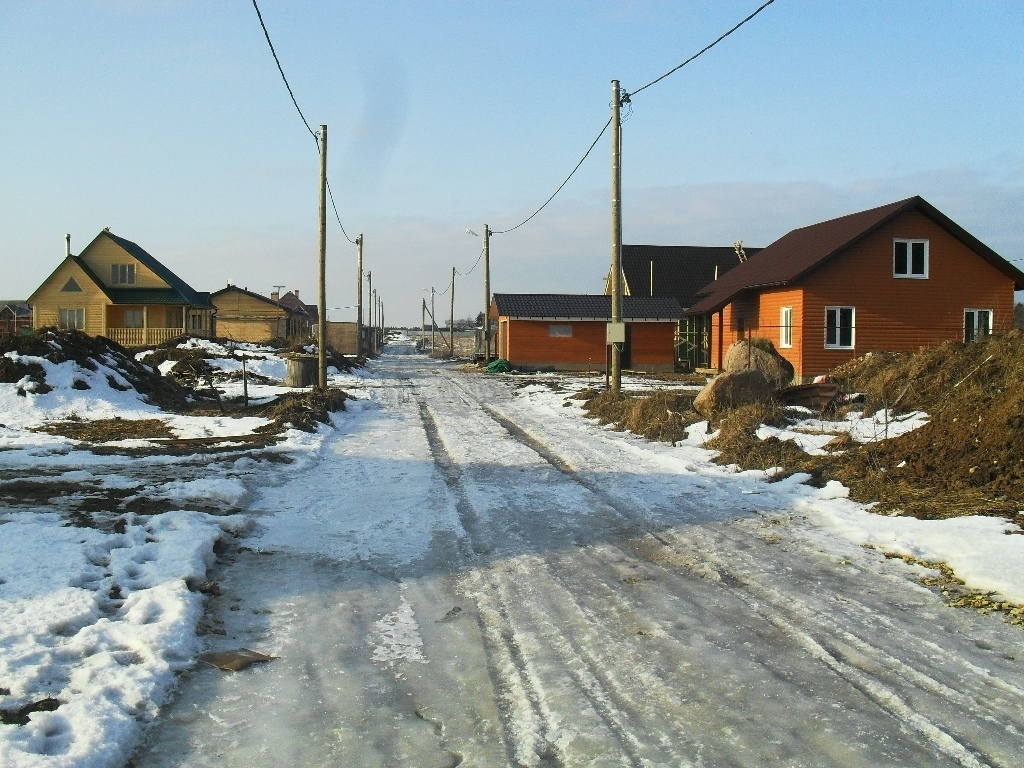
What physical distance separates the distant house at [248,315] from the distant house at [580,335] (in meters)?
25.6

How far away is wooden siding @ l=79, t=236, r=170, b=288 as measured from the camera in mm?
50031

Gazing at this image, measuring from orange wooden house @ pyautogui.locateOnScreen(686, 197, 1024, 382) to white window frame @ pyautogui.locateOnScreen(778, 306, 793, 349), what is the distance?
52 mm

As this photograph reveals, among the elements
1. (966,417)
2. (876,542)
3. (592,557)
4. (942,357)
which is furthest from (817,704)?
(942,357)

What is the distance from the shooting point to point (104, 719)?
155 inches

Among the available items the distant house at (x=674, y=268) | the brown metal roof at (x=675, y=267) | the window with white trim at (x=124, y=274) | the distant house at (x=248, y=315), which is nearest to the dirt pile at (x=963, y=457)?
the distant house at (x=674, y=268)

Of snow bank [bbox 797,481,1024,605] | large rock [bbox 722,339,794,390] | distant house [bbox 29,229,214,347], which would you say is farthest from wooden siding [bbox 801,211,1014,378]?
distant house [bbox 29,229,214,347]

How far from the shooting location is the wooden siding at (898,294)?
2834 cm

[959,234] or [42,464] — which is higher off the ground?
[959,234]

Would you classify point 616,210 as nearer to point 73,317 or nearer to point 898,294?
point 898,294

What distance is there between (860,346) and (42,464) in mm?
24644

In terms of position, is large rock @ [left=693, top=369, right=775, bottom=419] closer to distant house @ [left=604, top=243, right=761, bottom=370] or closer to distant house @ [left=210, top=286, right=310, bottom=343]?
distant house @ [left=604, top=243, right=761, bottom=370]

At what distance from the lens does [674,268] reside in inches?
1977

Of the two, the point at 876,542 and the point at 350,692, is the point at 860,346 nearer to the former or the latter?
the point at 876,542

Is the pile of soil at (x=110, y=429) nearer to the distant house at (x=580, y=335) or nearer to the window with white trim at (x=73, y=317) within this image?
the distant house at (x=580, y=335)
